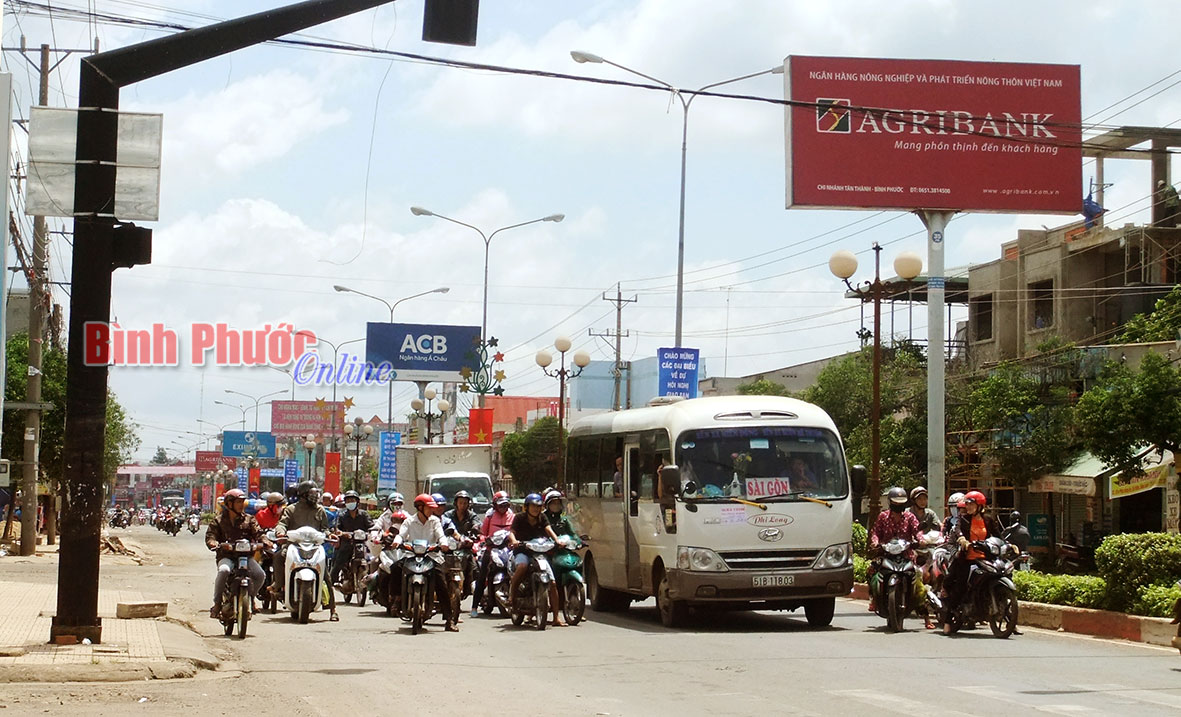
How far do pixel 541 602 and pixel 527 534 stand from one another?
0.84m

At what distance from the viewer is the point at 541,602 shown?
16703 millimetres

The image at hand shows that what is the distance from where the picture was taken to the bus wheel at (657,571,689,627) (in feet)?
55.6

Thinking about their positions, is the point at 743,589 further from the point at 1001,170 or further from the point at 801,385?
the point at 801,385

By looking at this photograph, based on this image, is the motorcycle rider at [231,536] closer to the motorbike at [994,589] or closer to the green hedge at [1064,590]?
the motorbike at [994,589]

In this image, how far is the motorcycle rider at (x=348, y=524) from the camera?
69.5 ft

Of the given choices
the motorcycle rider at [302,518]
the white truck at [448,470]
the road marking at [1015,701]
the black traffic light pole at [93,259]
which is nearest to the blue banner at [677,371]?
the white truck at [448,470]

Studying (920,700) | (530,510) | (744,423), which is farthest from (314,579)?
(920,700)

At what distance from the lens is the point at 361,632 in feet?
53.3

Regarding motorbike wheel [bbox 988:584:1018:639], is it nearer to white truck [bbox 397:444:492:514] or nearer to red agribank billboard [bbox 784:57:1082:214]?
red agribank billboard [bbox 784:57:1082:214]

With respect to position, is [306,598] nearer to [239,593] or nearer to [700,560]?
[239,593]

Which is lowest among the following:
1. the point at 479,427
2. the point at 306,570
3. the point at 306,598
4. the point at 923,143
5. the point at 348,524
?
the point at 306,598

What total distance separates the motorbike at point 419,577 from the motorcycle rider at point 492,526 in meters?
2.57

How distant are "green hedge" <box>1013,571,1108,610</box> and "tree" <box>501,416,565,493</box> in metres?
64.9

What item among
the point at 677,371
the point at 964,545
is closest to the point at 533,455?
the point at 677,371
